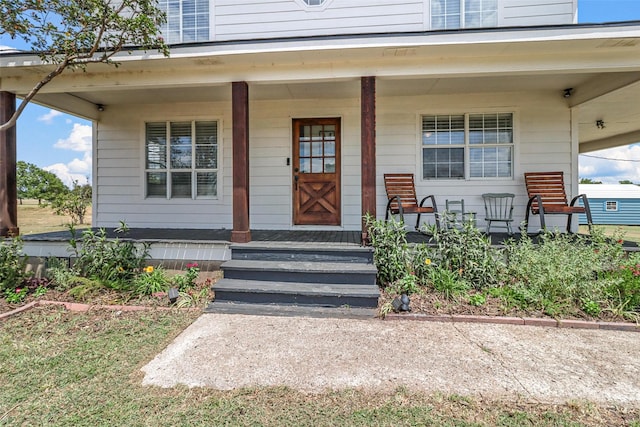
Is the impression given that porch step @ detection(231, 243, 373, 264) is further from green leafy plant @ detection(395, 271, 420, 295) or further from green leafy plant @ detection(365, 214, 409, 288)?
green leafy plant @ detection(395, 271, 420, 295)

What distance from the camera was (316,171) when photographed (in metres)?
5.59

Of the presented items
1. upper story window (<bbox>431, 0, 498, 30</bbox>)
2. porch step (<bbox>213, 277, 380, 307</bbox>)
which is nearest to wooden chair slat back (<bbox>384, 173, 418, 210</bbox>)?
porch step (<bbox>213, 277, 380, 307</bbox>)

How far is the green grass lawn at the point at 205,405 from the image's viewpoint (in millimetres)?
1706

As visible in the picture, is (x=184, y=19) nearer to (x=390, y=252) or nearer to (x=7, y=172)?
(x=7, y=172)

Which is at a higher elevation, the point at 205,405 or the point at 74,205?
the point at 74,205

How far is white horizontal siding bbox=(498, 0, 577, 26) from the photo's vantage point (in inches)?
193

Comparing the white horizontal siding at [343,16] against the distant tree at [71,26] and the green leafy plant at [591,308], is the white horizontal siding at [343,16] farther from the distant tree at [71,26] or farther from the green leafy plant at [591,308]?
the green leafy plant at [591,308]

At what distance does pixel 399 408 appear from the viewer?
180 cm

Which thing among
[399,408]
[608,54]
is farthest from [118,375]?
[608,54]

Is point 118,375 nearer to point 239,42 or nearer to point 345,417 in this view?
point 345,417

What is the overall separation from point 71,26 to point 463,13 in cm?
534

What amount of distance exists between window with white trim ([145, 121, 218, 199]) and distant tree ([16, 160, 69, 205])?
78.6 ft

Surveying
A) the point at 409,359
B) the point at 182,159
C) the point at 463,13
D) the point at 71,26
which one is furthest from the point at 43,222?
the point at 463,13

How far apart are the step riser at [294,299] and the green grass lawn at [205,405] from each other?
3.55ft
